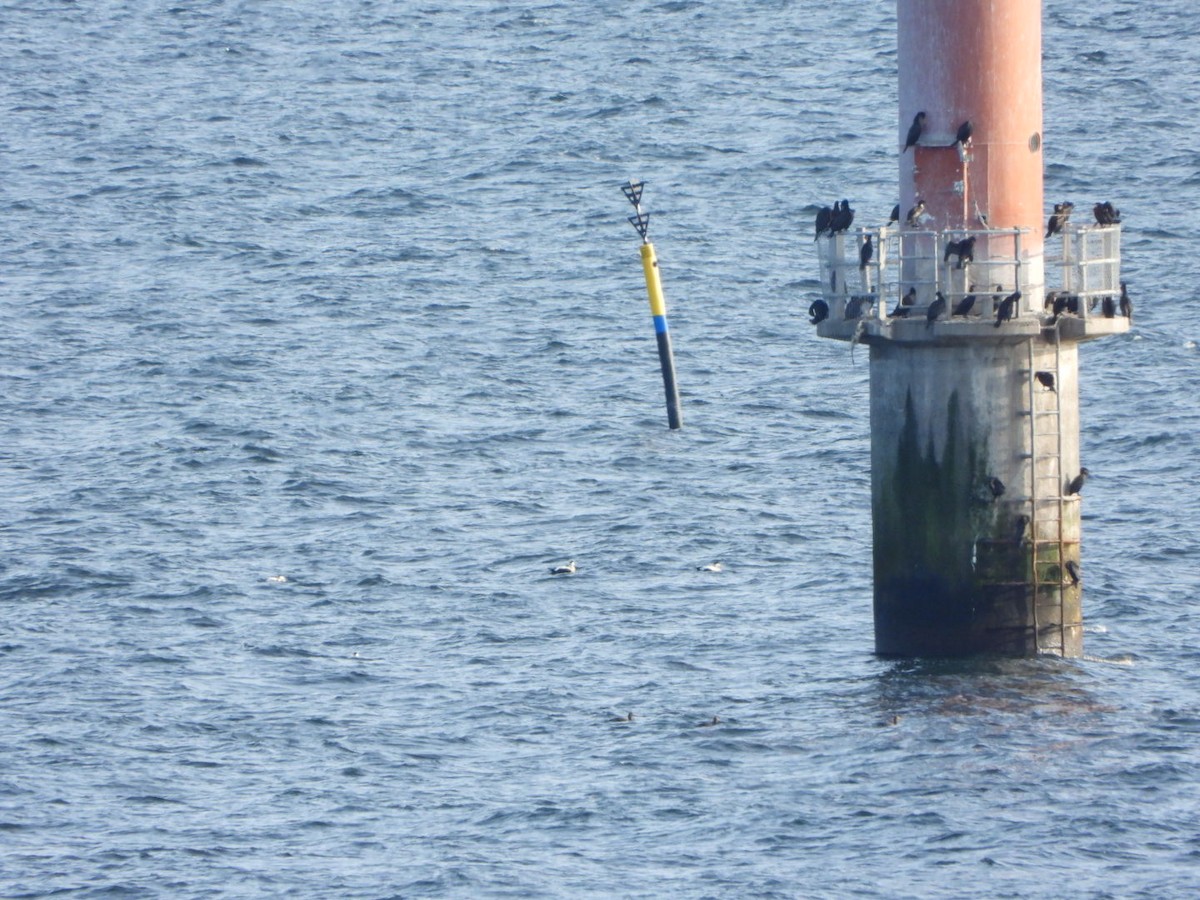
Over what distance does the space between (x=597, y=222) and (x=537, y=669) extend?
43740 mm

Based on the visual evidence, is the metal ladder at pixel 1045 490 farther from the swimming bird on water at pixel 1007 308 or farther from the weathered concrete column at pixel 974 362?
the swimming bird on water at pixel 1007 308

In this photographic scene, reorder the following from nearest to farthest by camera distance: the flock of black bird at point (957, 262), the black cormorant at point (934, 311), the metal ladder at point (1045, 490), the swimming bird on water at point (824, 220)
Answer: the black cormorant at point (934, 311)
the flock of black bird at point (957, 262)
the metal ladder at point (1045, 490)
the swimming bird on water at point (824, 220)

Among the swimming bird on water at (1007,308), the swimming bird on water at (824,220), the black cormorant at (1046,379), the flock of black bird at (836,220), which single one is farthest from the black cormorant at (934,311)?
the swimming bird on water at (824,220)

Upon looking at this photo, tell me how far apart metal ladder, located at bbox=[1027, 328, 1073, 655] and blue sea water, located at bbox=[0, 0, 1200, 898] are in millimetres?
1160

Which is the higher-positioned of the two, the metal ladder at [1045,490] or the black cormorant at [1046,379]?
the black cormorant at [1046,379]

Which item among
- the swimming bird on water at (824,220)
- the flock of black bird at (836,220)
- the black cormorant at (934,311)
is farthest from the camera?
the swimming bird on water at (824,220)

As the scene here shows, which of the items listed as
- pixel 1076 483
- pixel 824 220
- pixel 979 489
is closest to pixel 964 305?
pixel 979 489

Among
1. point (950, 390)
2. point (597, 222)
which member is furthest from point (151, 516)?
point (597, 222)

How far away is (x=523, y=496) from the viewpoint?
46.9 metres

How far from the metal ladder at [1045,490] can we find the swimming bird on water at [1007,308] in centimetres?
58

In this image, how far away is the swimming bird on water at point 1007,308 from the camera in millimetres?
29859

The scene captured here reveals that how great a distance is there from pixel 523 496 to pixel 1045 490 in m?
17.9

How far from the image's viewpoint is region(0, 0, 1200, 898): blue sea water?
87.6ft

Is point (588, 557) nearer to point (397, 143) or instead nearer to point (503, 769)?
point (503, 769)
